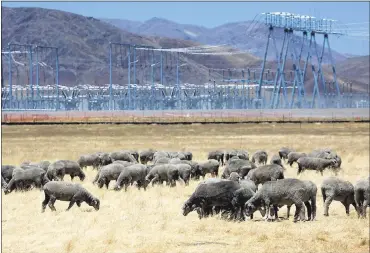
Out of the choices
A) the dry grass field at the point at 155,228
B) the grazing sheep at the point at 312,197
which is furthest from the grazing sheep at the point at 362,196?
the grazing sheep at the point at 312,197

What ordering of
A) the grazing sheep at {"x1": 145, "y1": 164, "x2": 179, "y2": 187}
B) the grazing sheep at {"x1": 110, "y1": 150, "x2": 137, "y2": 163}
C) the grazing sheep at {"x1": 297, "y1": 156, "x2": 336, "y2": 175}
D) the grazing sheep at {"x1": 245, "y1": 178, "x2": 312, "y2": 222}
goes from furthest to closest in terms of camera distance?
1. the grazing sheep at {"x1": 110, "y1": 150, "x2": 137, "y2": 163}
2. the grazing sheep at {"x1": 297, "y1": 156, "x2": 336, "y2": 175}
3. the grazing sheep at {"x1": 145, "y1": 164, "x2": 179, "y2": 187}
4. the grazing sheep at {"x1": 245, "y1": 178, "x2": 312, "y2": 222}

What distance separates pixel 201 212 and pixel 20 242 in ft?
16.2

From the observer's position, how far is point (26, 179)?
26.1 metres

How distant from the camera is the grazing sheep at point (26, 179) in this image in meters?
25.9

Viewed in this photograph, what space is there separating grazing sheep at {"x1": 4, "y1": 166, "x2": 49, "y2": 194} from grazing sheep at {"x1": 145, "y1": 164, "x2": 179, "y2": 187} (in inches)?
145

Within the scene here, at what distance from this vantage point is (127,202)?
78.7 ft

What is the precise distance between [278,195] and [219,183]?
5.14 feet

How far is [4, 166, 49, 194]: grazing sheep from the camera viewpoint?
1020 inches

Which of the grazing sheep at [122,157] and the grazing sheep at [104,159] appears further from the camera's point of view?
the grazing sheep at [104,159]

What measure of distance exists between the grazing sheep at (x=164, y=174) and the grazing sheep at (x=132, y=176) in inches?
15.0

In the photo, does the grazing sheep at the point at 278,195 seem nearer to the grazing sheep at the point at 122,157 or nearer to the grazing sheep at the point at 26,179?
the grazing sheep at the point at 26,179

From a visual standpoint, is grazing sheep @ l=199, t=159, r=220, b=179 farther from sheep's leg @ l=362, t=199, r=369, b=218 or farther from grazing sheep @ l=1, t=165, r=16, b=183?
sheep's leg @ l=362, t=199, r=369, b=218

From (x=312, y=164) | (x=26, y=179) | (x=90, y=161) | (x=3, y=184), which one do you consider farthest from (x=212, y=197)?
(x=90, y=161)

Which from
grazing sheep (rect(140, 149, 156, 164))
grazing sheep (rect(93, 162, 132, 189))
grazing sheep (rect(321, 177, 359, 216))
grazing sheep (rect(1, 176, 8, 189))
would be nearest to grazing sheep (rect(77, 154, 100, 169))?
grazing sheep (rect(140, 149, 156, 164))
